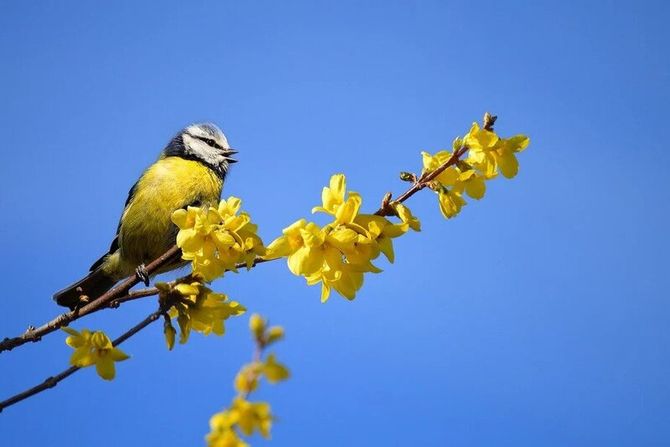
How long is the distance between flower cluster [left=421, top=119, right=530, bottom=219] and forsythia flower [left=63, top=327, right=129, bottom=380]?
1.22 meters

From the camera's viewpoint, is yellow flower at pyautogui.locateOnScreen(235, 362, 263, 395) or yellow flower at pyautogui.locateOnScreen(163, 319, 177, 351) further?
yellow flower at pyautogui.locateOnScreen(163, 319, 177, 351)

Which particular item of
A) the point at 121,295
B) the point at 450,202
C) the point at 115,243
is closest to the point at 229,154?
the point at 115,243

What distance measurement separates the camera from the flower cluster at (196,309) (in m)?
2.18

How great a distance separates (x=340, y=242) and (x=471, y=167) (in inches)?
23.9

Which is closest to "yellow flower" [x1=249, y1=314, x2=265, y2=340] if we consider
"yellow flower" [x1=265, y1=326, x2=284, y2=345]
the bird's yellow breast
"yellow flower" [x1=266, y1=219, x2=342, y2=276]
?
"yellow flower" [x1=265, y1=326, x2=284, y2=345]

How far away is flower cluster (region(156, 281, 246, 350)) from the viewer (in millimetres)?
→ 2184

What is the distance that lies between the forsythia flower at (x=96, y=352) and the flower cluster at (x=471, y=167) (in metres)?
1.22

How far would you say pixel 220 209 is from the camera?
2.26 metres

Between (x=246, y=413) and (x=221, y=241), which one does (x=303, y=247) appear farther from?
(x=246, y=413)

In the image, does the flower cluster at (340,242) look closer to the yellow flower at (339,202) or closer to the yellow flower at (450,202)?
the yellow flower at (339,202)

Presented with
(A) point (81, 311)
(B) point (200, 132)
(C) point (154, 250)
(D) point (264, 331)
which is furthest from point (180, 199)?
(D) point (264, 331)

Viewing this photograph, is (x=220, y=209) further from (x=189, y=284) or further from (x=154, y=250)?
(x=154, y=250)

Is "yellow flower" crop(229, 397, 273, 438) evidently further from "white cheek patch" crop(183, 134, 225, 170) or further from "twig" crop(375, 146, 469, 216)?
"white cheek patch" crop(183, 134, 225, 170)

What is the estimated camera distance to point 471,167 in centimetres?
227
